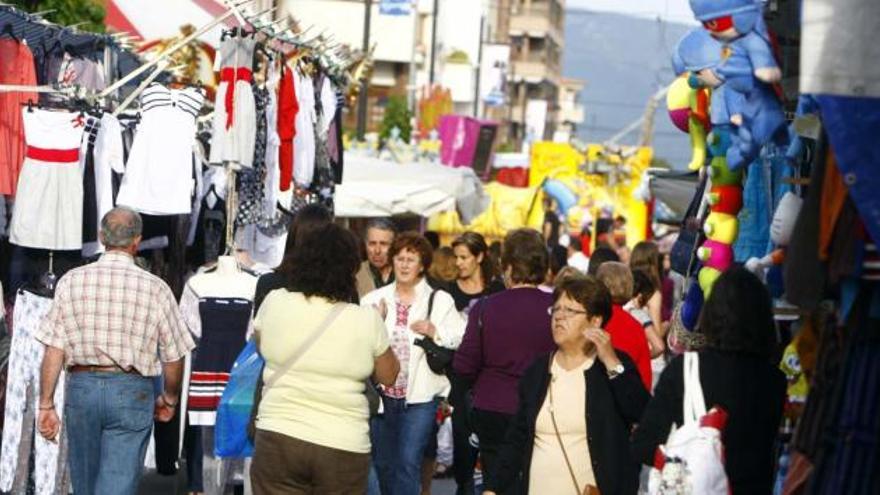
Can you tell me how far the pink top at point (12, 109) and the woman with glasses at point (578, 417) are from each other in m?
4.58

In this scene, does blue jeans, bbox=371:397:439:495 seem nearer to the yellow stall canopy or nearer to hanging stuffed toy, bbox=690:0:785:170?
hanging stuffed toy, bbox=690:0:785:170

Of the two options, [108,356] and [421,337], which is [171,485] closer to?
[421,337]

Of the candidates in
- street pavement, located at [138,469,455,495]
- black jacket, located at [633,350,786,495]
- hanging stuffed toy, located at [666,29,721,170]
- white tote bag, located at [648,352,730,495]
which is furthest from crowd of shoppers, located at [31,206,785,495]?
street pavement, located at [138,469,455,495]

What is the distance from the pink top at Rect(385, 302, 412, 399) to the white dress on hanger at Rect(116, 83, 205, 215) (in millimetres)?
1948

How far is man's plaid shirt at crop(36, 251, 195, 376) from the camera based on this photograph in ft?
32.7

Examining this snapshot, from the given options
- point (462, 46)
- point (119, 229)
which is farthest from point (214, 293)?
point (462, 46)

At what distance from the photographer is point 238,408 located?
10.7 metres

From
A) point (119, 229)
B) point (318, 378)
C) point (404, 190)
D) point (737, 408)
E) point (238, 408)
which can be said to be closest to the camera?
point (737, 408)

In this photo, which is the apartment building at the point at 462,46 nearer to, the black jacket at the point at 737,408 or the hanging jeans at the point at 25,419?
the hanging jeans at the point at 25,419

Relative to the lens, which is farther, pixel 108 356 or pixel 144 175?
pixel 144 175

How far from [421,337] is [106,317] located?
2.25 meters

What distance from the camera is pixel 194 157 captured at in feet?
45.3

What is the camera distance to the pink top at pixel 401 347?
1158 centimetres

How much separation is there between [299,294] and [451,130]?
43360 mm
